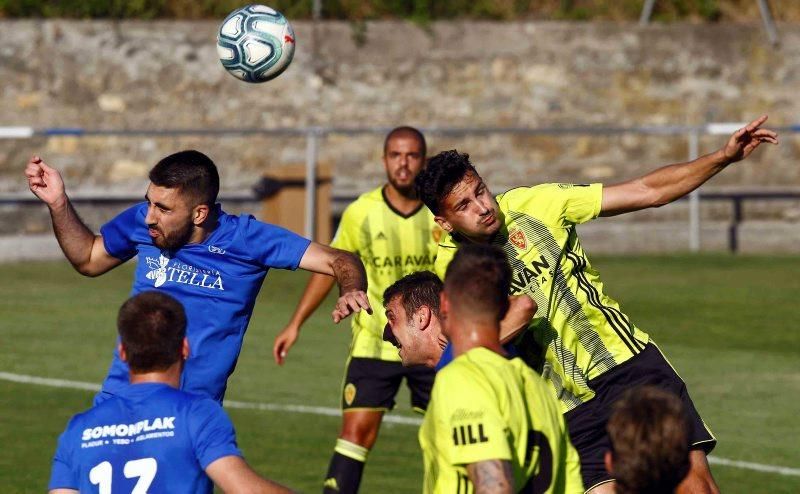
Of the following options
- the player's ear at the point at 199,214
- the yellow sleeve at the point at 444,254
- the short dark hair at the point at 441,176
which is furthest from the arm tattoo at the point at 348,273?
the player's ear at the point at 199,214

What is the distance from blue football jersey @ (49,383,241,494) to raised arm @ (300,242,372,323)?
5.68ft

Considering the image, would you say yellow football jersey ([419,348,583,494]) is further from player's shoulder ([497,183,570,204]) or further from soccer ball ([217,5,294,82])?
soccer ball ([217,5,294,82])

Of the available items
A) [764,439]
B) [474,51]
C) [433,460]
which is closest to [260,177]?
[474,51]

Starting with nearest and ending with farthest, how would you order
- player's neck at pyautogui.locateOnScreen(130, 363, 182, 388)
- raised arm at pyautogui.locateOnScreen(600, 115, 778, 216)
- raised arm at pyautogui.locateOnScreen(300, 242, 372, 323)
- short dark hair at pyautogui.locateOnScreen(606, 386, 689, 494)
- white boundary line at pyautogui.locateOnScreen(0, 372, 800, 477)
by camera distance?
short dark hair at pyautogui.locateOnScreen(606, 386, 689, 494) → player's neck at pyautogui.locateOnScreen(130, 363, 182, 388) → raised arm at pyautogui.locateOnScreen(300, 242, 372, 323) → raised arm at pyautogui.locateOnScreen(600, 115, 778, 216) → white boundary line at pyautogui.locateOnScreen(0, 372, 800, 477)

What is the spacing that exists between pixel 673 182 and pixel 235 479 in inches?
126

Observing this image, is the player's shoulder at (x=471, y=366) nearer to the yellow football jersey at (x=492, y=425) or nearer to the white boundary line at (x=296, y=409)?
→ the yellow football jersey at (x=492, y=425)

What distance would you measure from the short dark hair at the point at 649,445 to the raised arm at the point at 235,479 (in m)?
1.16

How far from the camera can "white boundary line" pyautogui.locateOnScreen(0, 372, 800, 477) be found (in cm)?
1033

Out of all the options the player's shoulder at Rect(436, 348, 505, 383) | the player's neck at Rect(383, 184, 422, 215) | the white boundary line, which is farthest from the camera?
the player's neck at Rect(383, 184, 422, 215)

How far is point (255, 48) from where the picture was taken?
9.62m

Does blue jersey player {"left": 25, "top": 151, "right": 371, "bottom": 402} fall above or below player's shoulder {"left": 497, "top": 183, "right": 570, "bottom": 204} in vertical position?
below

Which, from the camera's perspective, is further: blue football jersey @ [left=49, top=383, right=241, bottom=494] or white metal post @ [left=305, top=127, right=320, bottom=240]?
white metal post @ [left=305, top=127, right=320, bottom=240]

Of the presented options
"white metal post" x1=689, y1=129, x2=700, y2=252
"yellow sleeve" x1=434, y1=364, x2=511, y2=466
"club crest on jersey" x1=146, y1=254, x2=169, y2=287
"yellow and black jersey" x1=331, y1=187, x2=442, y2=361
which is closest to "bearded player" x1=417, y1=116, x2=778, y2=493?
"club crest on jersey" x1=146, y1=254, x2=169, y2=287

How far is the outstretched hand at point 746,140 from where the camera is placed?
299 inches
